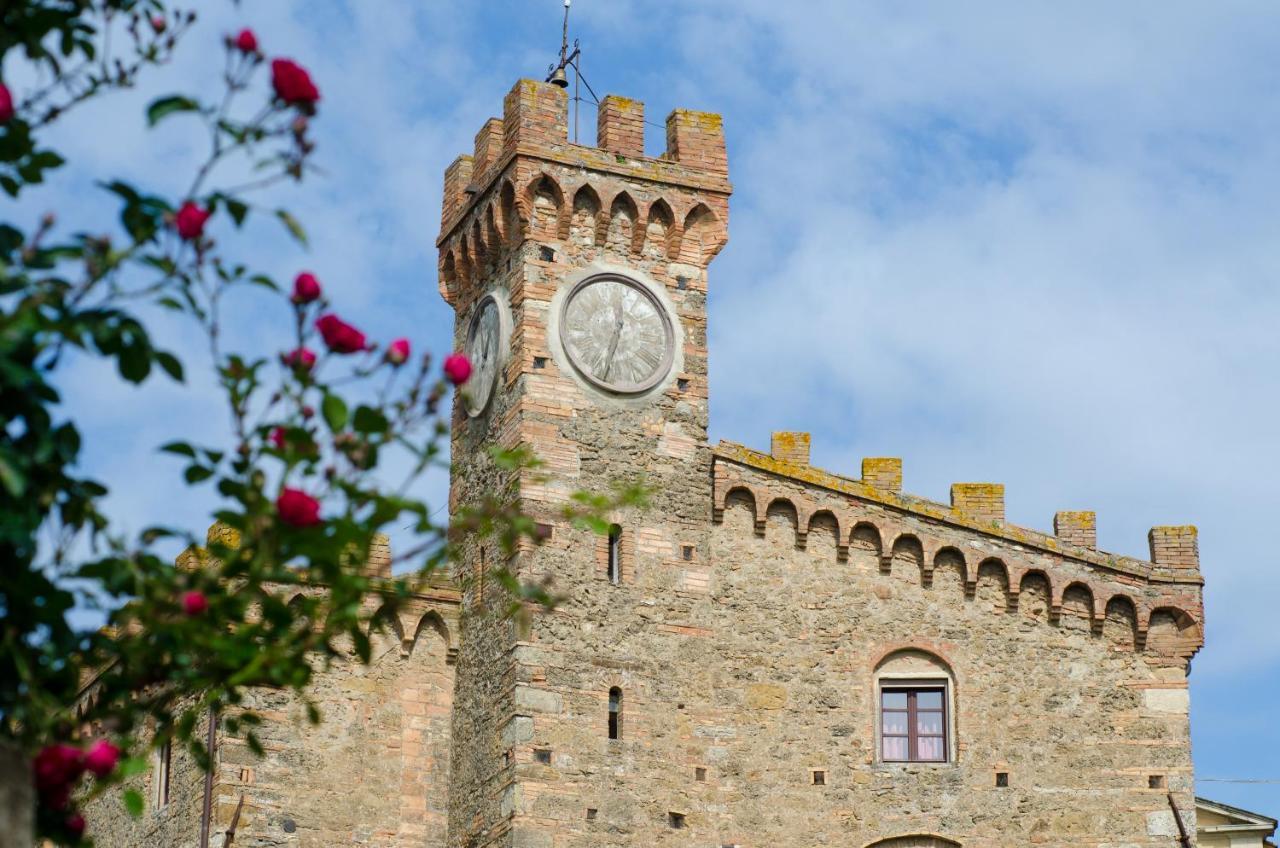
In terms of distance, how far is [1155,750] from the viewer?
2356 cm

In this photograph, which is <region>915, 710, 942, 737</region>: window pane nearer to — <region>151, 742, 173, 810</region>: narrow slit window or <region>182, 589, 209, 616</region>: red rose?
<region>151, 742, 173, 810</region>: narrow slit window

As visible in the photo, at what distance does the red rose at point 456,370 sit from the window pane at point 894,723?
17160 millimetres

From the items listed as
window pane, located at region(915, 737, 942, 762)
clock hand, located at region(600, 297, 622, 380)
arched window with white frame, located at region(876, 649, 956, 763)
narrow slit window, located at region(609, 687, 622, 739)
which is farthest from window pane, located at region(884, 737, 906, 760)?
clock hand, located at region(600, 297, 622, 380)

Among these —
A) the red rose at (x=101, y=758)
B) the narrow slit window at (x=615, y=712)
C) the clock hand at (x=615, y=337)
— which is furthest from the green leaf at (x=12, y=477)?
the clock hand at (x=615, y=337)

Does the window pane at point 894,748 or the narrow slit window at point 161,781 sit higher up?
the window pane at point 894,748

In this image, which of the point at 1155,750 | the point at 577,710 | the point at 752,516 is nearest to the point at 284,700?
the point at 577,710

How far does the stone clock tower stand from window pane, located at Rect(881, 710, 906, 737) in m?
2.52

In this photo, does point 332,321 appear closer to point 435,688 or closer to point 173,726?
point 173,726

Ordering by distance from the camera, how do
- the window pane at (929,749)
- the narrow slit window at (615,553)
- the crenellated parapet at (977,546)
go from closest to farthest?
the narrow slit window at (615,553) < the window pane at (929,749) < the crenellated parapet at (977,546)

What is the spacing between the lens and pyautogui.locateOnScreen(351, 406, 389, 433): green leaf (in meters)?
7.06

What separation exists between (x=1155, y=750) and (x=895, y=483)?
4370 mm

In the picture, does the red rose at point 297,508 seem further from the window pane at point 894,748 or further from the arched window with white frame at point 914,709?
the window pane at point 894,748

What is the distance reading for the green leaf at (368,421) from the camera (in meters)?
7.06

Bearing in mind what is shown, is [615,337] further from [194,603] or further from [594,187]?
[194,603]
